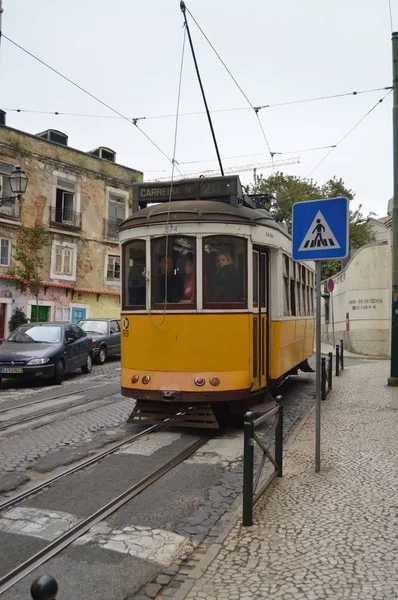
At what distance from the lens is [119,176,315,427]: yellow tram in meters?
7.46

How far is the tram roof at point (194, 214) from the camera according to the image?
769cm

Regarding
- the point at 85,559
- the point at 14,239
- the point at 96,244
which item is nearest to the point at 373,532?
the point at 85,559

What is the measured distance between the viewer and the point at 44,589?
1828 mm

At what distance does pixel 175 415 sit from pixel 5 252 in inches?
852

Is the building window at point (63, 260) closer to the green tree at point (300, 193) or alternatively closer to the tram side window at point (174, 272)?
the green tree at point (300, 193)

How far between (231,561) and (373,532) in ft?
3.85

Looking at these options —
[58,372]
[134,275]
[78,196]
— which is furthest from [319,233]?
[78,196]

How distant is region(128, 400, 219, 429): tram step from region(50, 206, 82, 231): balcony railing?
23.6m

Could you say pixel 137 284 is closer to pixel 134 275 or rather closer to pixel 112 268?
pixel 134 275

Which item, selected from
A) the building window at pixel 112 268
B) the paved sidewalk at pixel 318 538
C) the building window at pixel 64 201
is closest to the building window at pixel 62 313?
the building window at pixel 112 268

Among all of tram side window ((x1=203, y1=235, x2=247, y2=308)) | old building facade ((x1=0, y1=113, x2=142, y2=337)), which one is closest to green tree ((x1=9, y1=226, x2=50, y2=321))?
old building facade ((x1=0, y1=113, x2=142, y2=337))

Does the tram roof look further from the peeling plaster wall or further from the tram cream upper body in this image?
the peeling plaster wall

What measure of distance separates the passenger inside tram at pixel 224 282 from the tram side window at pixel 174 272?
0.86 ft

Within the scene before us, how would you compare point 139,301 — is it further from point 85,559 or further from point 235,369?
point 85,559
